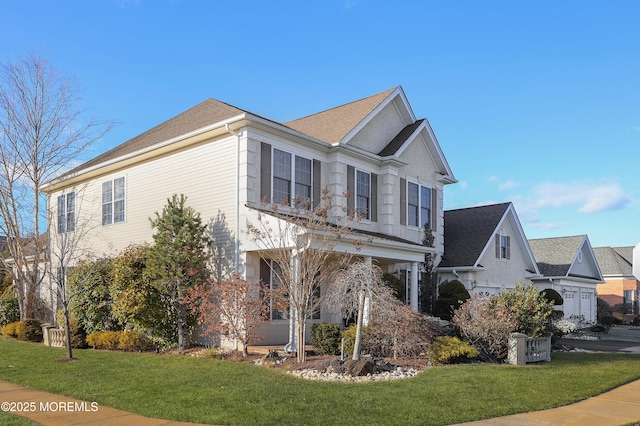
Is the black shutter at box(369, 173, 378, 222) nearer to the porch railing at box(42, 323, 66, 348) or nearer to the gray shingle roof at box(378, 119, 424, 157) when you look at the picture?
the gray shingle roof at box(378, 119, 424, 157)

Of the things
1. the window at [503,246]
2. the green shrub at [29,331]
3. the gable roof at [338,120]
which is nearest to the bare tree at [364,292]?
the gable roof at [338,120]

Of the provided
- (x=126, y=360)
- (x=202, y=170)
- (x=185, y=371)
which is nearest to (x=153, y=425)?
(x=185, y=371)

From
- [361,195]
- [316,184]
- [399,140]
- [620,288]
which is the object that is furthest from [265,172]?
[620,288]

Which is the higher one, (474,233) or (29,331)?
(474,233)

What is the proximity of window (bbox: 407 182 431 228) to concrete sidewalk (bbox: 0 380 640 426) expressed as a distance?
12.8m

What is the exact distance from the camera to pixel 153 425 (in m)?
7.89

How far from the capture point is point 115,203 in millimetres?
21672

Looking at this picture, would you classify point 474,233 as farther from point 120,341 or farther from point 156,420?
point 156,420

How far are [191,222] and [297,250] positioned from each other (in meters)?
4.09

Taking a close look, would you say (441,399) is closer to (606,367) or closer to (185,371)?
(185,371)

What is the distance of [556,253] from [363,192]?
1961cm

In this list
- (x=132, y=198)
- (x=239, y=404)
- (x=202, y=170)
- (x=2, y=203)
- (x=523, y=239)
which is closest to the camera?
(x=239, y=404)

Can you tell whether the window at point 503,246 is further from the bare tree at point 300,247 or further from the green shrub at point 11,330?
the green shrub at point 11,330

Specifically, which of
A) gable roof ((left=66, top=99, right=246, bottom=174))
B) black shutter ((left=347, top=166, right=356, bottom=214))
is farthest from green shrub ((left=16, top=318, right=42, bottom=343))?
black shutter ((left=347, top=166, right=356, bottom=214))
